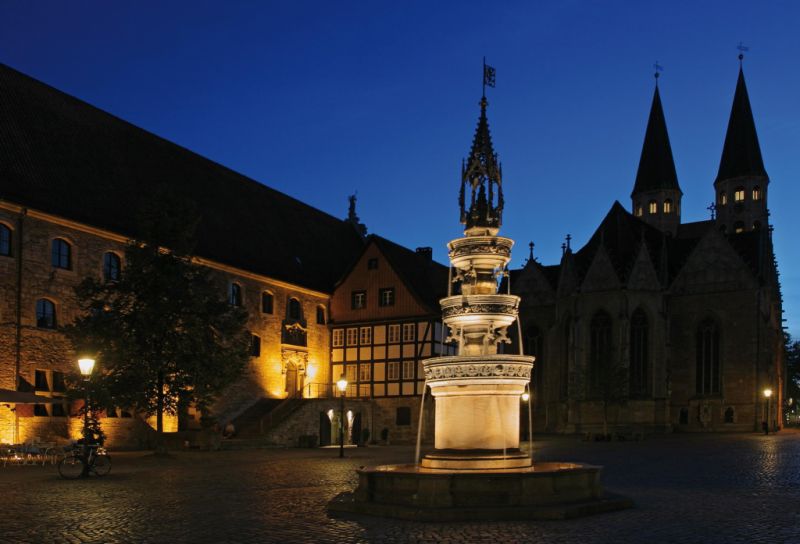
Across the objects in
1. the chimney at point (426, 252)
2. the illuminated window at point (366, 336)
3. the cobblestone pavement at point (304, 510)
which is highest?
the chimney at point (426, 252)

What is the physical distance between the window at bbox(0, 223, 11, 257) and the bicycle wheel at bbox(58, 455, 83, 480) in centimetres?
1145

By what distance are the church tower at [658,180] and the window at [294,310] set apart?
54.5m

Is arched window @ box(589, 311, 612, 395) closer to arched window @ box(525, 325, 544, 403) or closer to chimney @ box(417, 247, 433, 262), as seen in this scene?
arched window @ box(525, 325, 544, 403)

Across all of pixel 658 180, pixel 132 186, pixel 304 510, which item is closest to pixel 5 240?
pixel 132 186

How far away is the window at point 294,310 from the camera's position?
162ft

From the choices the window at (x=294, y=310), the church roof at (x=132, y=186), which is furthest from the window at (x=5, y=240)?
the window at (x=294, y=310)

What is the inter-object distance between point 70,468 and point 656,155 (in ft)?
264

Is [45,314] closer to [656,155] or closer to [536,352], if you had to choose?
[536,352]

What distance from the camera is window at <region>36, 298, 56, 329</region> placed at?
3428 centimetres

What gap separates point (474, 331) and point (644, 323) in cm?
4788

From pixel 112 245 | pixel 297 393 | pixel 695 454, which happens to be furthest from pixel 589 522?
pixel 297 393

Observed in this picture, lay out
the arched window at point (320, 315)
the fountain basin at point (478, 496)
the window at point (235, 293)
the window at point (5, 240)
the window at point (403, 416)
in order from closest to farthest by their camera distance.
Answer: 1. the fountain basin at point (478, 496)
2. the window at point (5, 240)
3. the window at point (235, 293)
4. the window at point (403, 416)
5. the arched window at point (320, 315)

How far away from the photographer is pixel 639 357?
197 feet

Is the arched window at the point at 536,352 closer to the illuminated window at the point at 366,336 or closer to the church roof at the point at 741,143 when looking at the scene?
the illuminated window at the point at 366,336
